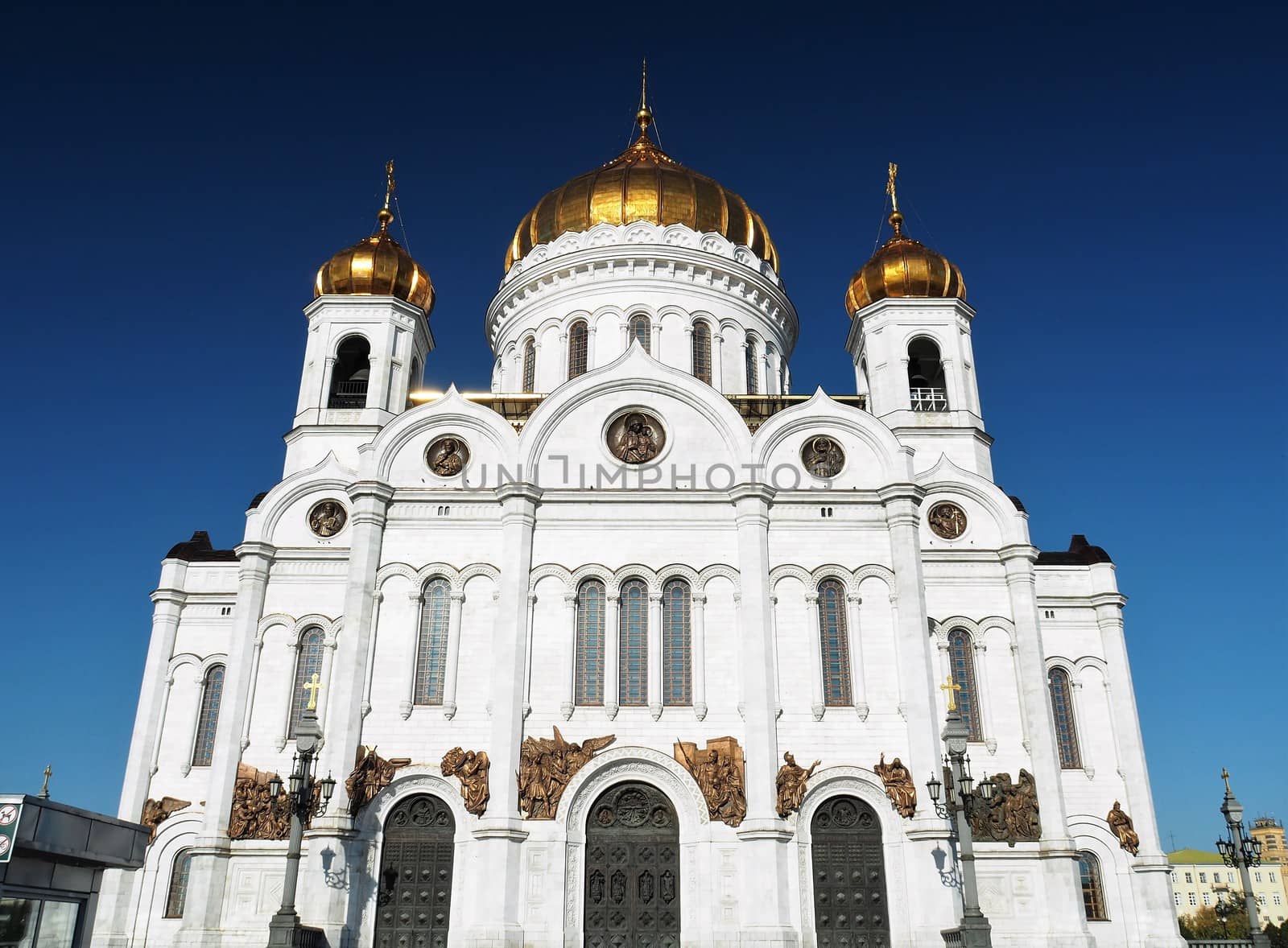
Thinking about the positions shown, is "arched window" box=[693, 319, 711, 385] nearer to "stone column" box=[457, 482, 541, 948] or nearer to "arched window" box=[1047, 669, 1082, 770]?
"stone column" box=[457, 482, 541, 948]

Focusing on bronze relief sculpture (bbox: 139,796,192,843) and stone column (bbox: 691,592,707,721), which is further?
bronze relief sculpture (bbox: 139,796,192,843)

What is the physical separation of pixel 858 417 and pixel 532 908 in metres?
11.8

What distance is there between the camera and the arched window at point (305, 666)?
21453 mm

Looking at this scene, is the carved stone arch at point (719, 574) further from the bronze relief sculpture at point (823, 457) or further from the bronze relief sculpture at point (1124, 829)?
the bronze relief sculpture at point (1124, 829)

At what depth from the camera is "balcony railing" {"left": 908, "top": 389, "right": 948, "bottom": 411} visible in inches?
1009

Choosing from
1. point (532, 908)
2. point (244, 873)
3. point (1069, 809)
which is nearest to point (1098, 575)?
point (1069, 809)

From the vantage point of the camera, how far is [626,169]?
29.9 m

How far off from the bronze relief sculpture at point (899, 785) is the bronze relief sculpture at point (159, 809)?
13708mm

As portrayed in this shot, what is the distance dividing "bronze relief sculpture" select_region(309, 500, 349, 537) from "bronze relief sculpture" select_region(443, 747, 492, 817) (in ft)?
19.2

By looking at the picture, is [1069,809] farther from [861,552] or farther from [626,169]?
[626,169]

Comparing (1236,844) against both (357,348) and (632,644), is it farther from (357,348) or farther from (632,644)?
(357,348)

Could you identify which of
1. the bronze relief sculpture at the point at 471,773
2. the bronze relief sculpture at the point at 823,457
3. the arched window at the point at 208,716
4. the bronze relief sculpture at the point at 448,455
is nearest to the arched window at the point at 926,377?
the bronze relief sculpture at the point at 823,457

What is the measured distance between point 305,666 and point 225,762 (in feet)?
7.72

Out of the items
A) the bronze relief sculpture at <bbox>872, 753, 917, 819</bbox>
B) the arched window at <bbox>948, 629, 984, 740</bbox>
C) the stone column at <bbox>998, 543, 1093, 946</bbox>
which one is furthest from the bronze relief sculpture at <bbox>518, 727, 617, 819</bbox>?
the stone column at <bbox>998, 543, 1093, 946</bbox>
